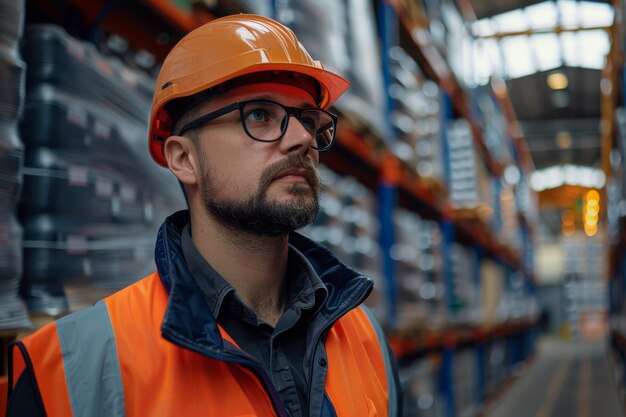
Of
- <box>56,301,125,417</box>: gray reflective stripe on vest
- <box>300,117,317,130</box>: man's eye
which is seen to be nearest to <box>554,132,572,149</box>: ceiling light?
<box>300,117,317,130</box>: man's eye

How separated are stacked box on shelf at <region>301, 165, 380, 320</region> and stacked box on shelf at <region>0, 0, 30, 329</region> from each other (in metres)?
1.71

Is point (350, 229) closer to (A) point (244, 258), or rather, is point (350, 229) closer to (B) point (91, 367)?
(A) point (244, 258)

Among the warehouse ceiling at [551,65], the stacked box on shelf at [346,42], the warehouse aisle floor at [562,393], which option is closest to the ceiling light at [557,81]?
the warehouse ceiling at [551,65]

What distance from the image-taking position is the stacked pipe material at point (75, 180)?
1531 millimetres

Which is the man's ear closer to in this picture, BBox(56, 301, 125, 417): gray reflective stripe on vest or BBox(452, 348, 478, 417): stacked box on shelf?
BBox(56, 301, 125, 417): gray reflective stripe on vest

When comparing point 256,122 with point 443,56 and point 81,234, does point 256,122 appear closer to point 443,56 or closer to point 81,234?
point 81,234

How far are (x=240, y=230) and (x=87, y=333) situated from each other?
0.38 m

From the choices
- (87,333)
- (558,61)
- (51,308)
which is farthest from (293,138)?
(558,61)

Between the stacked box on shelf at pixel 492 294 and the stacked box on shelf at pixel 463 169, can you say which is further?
the stacked box on shelf at pixel 492 294

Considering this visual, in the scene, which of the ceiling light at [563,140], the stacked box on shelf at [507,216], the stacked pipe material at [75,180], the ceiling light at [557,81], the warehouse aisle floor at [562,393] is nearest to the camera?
the stacked pipe material at [75,180]

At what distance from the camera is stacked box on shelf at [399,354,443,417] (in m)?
4.64

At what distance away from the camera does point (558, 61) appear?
21766 mm

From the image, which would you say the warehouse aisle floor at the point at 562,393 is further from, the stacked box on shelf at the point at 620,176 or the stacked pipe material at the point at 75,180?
the stacked pipe material at the point at 75,180

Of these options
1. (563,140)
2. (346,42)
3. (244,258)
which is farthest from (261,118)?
(563,140)
